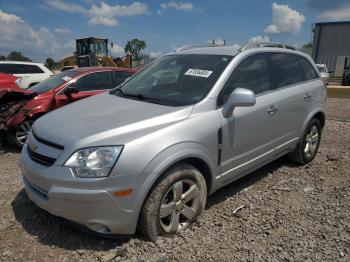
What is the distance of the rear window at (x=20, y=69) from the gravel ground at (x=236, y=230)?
897cm

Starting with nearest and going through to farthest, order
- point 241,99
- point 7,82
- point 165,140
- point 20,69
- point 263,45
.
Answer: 1. point 165,140
2. point 241,99
3. point 263,45
4. point 7,82
5. point 20,69

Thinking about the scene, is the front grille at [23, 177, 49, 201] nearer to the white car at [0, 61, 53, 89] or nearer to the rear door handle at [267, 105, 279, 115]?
the rear door handle at [267, 105, 279, 115]

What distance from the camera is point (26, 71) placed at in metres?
12.6

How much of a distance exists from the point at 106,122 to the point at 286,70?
8.98 feet

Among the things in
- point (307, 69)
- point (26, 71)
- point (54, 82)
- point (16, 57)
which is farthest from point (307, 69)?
point (16, 57)

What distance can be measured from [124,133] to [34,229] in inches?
56.8

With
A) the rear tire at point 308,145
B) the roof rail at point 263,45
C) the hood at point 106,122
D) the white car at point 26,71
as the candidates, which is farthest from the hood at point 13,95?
the white car at point 26,71

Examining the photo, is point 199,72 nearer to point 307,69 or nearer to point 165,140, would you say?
point 165,140

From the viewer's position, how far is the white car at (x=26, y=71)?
12211 millimetres

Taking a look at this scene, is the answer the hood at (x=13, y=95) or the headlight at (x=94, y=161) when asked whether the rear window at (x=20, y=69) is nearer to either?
the hood at (x=13, y=95)

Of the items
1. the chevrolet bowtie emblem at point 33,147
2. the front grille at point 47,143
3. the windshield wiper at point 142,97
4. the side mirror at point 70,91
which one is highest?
the windshield wiper at point 142,97

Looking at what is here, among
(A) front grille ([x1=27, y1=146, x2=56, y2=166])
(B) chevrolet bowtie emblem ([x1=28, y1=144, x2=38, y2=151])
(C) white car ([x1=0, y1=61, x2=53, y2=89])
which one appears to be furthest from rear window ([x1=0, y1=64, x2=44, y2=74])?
(A) front grille ([x1=27, y1=146, x2=56, y2=166])

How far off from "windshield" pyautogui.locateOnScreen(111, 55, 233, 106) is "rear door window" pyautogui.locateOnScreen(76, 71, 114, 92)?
9.60 feet

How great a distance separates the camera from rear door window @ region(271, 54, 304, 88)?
425 centimetres
